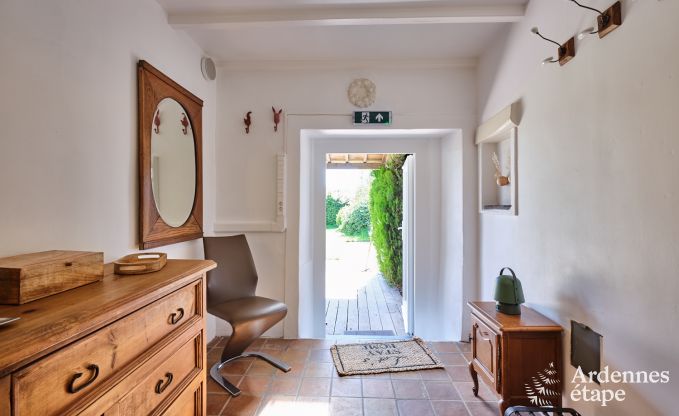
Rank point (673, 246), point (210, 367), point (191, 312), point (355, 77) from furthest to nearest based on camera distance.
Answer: point (355, 77)
point (210, 367)
point (191, 312)
point (673, 246)

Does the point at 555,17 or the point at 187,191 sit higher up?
the point at 555,17

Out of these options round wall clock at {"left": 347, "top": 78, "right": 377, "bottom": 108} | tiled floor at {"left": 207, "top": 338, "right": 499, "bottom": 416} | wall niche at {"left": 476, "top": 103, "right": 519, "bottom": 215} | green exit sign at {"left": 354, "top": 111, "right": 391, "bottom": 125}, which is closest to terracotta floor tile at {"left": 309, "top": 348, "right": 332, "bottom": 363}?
tiled floor at {"left": 207, "top": 338, "right": 499, "bottom": 416}

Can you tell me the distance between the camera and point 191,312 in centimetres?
133

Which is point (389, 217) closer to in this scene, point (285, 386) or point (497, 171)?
point (497, 171)

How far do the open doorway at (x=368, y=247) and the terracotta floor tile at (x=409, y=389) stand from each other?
4.13 ft

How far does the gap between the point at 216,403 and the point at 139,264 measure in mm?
1077

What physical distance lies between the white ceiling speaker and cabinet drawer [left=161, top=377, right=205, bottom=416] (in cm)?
223

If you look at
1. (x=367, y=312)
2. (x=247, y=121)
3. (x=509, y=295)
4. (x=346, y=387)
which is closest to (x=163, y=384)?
(x=346, y=387)

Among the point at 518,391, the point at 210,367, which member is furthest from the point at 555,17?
the point at 210,367

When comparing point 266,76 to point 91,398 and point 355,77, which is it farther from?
point 91,398

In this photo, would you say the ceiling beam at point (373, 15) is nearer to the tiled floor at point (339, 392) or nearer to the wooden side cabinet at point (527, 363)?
the wooden side cabinet at point (527, 363)

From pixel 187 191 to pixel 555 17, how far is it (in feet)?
8.24

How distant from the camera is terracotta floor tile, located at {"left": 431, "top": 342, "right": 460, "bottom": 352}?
246 centimetres

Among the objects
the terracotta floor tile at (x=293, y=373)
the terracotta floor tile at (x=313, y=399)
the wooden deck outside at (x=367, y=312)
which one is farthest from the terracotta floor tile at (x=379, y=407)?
the wooden deck outside at (x=367, y=312)
